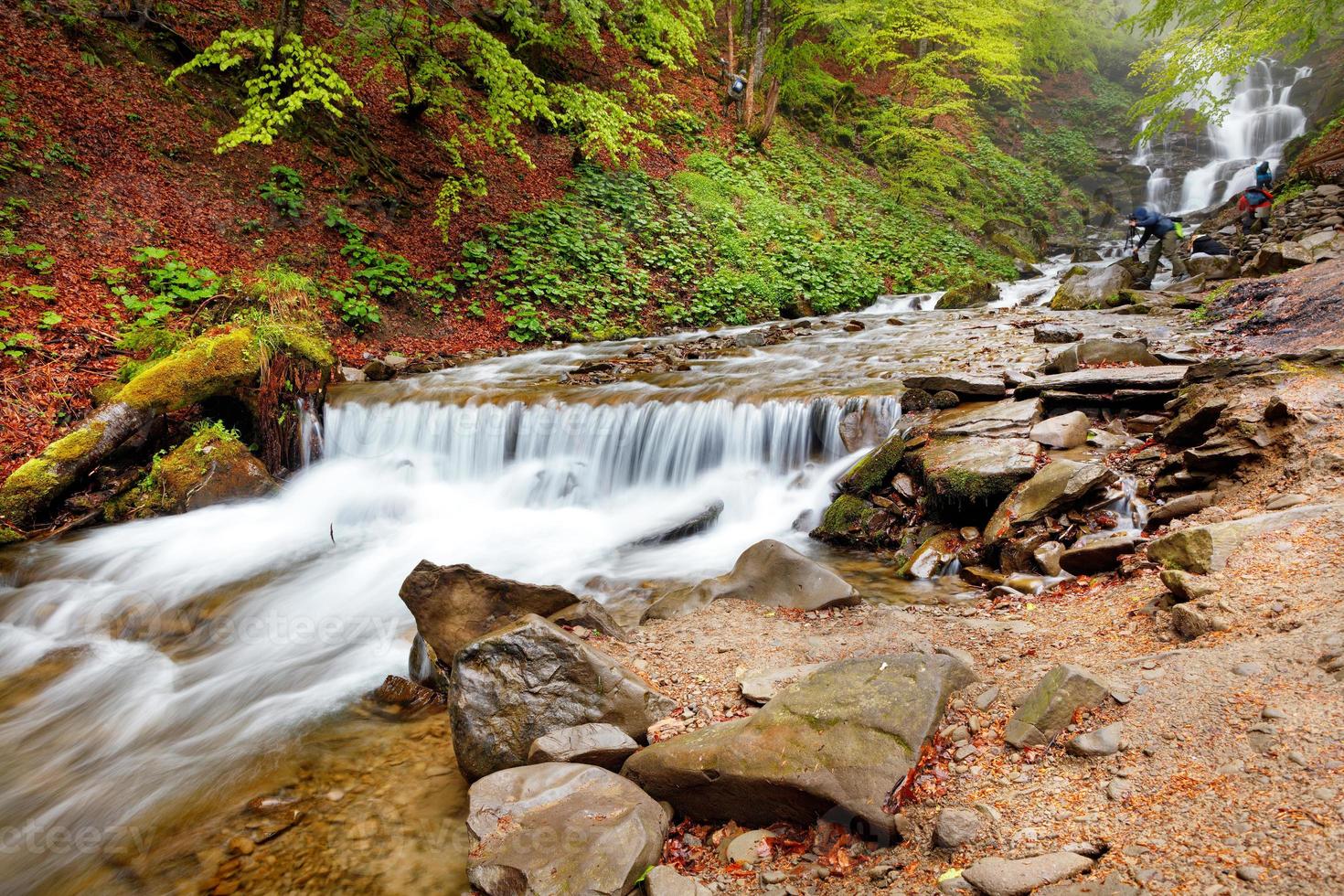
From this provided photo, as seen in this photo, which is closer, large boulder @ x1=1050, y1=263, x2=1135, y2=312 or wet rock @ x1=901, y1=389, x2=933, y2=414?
wet rock @ x1=901, y1=389, x2=933, y2=414

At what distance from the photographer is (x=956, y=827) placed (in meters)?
1.98

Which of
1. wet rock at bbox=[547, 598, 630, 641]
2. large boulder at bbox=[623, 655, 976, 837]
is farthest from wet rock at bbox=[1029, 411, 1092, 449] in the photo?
wet rock at bbox=[547, 598, 630, 641]

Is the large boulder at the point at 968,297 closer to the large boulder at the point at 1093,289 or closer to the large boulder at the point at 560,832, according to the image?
the large boulder at the point at 1093,289

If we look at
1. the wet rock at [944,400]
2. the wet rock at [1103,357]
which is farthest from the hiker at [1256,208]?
the wet rock at [944,400]

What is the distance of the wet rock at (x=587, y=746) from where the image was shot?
9.67ft

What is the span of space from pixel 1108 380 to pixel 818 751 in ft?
17.1

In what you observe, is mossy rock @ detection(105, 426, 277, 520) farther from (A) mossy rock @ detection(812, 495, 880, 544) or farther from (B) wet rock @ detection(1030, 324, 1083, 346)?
(B) wet rock @ detection(1030, 324, 1083, 346)

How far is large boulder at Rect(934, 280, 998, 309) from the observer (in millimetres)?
14742

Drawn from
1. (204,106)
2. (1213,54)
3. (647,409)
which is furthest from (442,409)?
(1213,54)

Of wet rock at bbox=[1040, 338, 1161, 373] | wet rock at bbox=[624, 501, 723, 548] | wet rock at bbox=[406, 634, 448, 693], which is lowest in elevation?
wet rock at bbox=[406, 634, 448, 693]

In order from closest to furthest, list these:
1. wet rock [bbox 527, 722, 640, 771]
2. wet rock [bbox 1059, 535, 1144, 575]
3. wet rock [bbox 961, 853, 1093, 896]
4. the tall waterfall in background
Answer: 1. wet rock [bbox 961, 853, 1093, 896]
2. wet rock [bbox 527, 722, 640, 771]
3. wet rock [bbox 1059, 535, 1144, 575]
4. the tall waterfall in background

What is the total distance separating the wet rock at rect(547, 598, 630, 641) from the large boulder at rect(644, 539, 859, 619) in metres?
0.52

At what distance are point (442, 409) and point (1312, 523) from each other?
8.24 metres

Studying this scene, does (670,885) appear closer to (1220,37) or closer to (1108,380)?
(1108,380)
